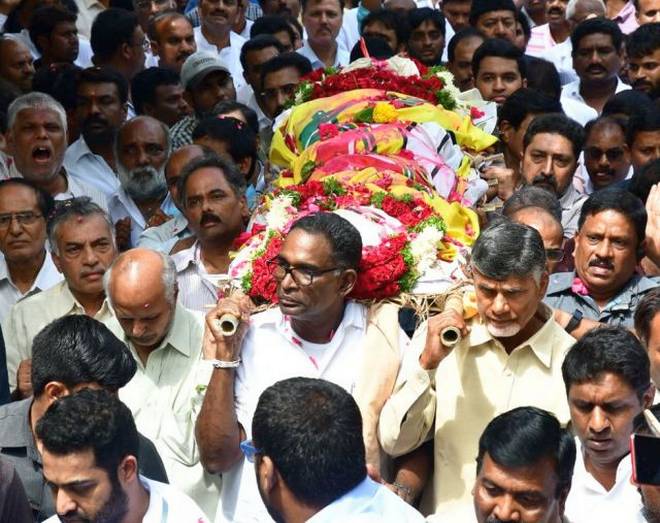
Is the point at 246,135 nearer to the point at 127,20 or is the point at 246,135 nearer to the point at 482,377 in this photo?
the point at 127,20

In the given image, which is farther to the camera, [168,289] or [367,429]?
[168,289]

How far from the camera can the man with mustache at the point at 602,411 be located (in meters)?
5.27

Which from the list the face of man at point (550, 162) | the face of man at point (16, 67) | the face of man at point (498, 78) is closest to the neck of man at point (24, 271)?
the face of man at point (550, 162)

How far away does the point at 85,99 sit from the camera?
10.1 meters

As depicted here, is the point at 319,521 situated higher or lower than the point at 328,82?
higher

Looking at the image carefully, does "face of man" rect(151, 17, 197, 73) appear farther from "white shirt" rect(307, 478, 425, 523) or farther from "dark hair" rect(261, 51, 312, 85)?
"white shirt" rect(307, 478, 425, 523)

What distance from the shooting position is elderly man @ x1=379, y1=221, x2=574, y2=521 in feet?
19.0

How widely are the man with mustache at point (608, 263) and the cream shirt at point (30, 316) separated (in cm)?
209

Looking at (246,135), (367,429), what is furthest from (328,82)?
(367,429)

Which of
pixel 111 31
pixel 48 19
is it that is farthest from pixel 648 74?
pixel 48 19

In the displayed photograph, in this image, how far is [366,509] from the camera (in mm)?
4473

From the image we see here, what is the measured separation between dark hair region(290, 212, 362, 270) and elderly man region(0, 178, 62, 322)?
211cm

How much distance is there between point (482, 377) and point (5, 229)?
2.98m

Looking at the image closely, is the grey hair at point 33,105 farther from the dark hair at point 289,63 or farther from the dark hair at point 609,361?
the dark hair at point 609,361
